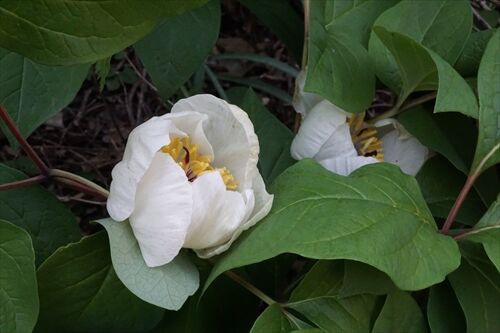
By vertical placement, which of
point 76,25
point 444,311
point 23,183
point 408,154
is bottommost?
point 444,311

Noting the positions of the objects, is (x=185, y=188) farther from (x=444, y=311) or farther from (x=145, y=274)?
(x=444, y=311)

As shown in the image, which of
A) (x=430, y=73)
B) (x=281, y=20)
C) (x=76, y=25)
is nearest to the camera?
(x=76, y=25)

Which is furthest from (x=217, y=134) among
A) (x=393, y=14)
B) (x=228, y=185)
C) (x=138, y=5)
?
(x=393, y=14)

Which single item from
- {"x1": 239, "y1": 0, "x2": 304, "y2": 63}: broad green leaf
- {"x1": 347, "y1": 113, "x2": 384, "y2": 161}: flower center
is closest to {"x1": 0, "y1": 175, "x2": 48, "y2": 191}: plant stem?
{"x1": 347, "y1": 113, "x2": 384, "y2": 161}: flower center

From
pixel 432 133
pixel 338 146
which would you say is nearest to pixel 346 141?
pixel 338 146

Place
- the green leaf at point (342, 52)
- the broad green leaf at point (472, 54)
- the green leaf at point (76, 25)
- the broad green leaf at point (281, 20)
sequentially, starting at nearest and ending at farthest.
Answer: the green leaf at point (76, 25) → the green leaf at point (342, 52) → the broad green leaf at point (472, 54) → the broad green leaf at point (281, 20)

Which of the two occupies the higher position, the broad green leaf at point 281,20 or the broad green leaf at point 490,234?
the broad green leaf at point 281,20

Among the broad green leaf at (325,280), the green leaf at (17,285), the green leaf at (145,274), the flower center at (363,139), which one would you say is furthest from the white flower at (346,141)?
the green leaf at (17,285)

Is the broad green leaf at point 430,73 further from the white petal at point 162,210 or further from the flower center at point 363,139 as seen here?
the white petal at point 162,210
